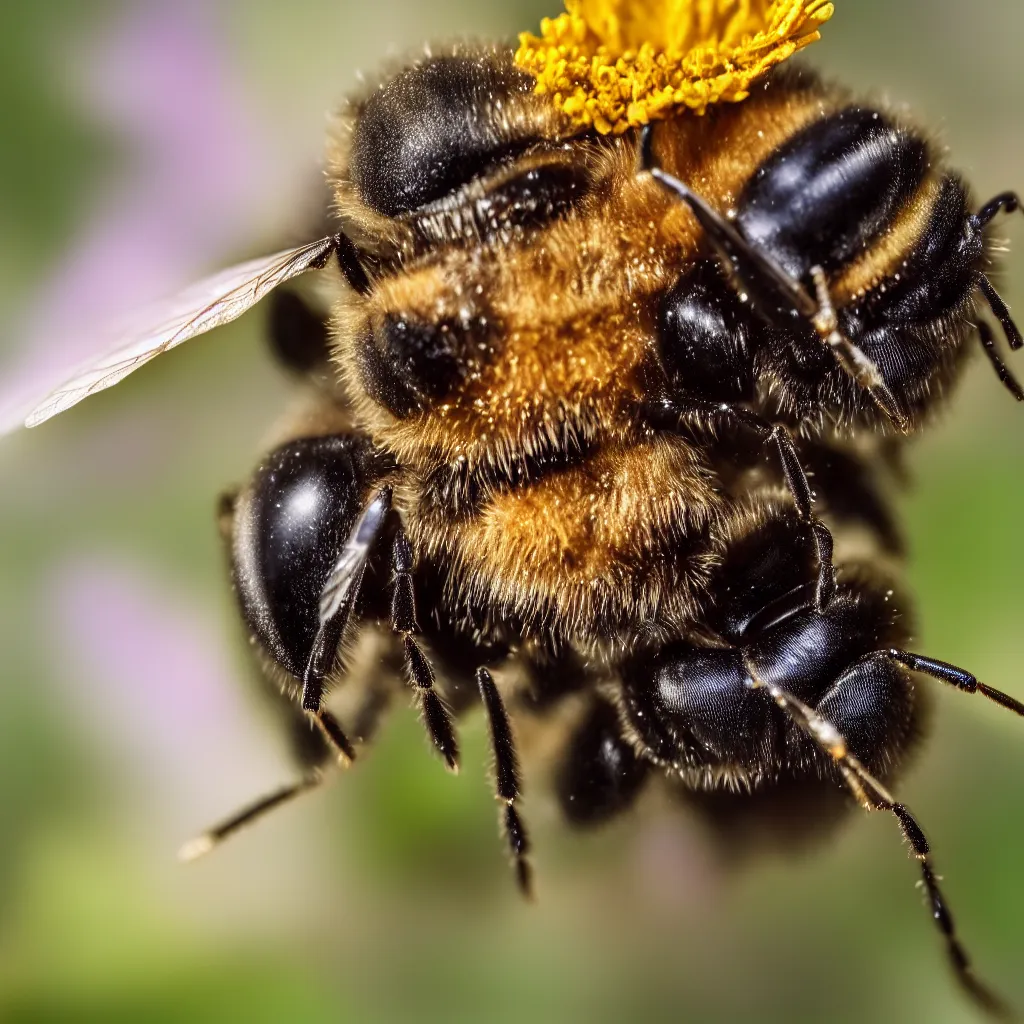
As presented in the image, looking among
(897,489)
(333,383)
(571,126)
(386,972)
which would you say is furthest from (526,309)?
(386,972)

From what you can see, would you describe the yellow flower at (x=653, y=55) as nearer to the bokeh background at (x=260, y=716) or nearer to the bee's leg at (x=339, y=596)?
the bee's leg at (x=339, y=596)

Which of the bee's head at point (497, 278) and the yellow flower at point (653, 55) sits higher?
the yellow flower at point (653, 55)

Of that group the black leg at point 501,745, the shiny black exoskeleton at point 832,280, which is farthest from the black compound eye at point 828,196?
the black leg at point 501,745

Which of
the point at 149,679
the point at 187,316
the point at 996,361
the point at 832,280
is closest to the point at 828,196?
the point at 832,280

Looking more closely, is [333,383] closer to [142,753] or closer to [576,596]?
[576,596]

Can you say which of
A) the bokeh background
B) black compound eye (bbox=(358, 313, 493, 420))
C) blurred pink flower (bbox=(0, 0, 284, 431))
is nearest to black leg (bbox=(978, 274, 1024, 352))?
black compound eye (bbox=(358, 313, 493, 420))
